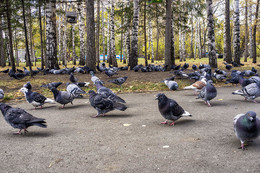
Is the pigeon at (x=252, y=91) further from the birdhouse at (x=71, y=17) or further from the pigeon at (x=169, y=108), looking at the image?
the birdhouse at (x=71, y=17)

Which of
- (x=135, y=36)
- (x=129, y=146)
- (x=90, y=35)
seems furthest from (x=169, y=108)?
(x=135, y=36)

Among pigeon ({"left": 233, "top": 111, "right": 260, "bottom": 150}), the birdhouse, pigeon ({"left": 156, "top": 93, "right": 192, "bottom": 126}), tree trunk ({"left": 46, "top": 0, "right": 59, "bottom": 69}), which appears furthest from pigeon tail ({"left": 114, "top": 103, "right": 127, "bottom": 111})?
tree trunk ({"left": 46, "top": 0, "right": 59, "bottom": 69})

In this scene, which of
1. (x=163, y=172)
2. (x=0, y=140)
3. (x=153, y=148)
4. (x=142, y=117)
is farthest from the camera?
(x=142, y=117)

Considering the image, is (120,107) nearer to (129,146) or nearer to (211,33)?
(129,146)

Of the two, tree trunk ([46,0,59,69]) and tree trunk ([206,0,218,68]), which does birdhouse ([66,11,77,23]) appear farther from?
tree trunk ([206,0,218,68])

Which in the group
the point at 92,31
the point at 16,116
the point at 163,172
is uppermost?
the point at 92,31

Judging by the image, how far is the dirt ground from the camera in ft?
9.61

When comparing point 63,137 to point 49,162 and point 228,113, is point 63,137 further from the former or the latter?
point 228,113

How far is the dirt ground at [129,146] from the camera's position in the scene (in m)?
2.93

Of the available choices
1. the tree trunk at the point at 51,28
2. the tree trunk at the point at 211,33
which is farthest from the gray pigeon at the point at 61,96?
the tree trunk at the point at 211,33

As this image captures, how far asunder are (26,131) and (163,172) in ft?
10.1

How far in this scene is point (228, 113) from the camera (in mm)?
5590

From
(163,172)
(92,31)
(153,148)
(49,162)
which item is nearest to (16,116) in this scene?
(49,162)

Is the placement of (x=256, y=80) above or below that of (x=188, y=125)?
above
